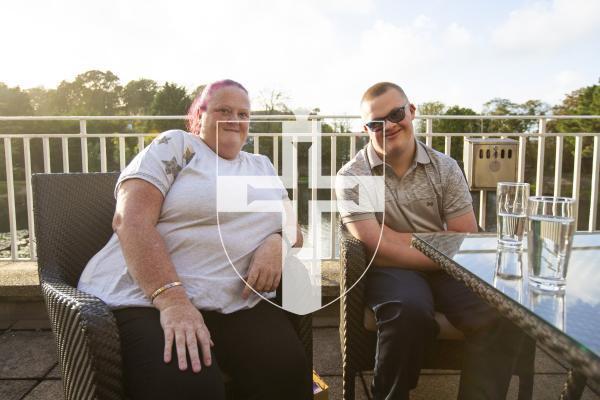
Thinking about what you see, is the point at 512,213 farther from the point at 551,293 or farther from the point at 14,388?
the point at 14,388

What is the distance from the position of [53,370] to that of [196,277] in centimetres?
144

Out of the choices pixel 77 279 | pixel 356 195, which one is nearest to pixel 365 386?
pixel 356 195

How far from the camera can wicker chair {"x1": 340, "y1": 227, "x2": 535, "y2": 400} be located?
1751 millimetres

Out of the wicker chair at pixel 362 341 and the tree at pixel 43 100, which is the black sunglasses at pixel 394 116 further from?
the tree at pixel 43 100

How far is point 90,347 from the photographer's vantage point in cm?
113

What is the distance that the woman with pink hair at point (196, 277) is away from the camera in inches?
49.2

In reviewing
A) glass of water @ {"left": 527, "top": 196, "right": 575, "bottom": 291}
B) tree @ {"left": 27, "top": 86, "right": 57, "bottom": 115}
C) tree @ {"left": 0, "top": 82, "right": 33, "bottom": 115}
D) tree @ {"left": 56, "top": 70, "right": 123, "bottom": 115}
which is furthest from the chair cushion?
tree @ {"left": 27, "top": 86, "right": 57, "bottom": 115}

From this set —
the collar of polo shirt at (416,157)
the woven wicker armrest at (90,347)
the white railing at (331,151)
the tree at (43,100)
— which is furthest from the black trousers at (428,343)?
the tree at (43,100)

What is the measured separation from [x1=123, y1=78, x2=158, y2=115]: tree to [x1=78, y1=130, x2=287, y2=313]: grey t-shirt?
44.5 metres

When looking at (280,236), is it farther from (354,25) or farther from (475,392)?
(354,25)

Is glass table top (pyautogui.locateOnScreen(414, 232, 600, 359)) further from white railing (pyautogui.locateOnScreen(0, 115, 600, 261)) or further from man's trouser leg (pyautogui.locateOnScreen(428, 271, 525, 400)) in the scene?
white railing (pyautogui.locateOnScreen(0, 115, 600, 261))

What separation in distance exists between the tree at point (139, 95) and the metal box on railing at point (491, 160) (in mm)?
43487

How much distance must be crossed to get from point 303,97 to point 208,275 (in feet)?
2.70

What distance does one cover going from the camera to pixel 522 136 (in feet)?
10.9
